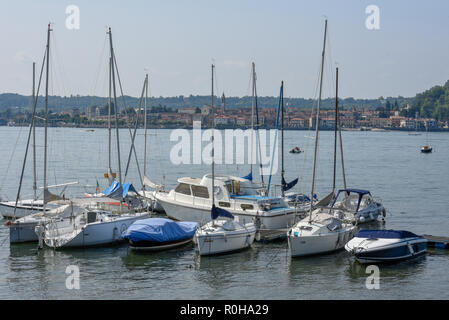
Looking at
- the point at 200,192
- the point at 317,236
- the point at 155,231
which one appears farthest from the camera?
the point at 200,192

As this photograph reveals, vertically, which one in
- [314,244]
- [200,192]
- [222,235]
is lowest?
[314,244]

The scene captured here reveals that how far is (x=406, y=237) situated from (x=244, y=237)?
22.1 feet

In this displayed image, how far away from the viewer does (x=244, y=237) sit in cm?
2600

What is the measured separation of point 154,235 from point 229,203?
5328 mm

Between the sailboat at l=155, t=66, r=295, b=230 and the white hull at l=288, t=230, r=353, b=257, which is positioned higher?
the sailboat at l=155, t=66, r=295, b=230

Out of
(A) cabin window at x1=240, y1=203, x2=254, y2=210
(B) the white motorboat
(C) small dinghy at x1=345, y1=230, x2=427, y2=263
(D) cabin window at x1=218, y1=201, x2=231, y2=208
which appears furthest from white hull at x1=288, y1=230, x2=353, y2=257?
(B) the white motorboat

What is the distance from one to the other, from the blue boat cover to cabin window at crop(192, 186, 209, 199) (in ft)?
13.5

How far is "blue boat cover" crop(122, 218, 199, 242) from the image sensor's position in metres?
25.5

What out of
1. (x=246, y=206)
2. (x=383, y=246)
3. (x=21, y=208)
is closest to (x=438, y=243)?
(x=383, y=246)

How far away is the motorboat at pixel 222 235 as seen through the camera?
24.9 metres

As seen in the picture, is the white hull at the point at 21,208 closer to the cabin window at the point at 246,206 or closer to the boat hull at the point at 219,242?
the cabin window at the point at 246,206

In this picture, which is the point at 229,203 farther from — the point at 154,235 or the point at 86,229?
the point at 86,229

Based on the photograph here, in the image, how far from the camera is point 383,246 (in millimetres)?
23844

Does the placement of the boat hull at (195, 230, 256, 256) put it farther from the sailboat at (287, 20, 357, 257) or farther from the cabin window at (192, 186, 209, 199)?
the cabin window at (192, 186, 209, 199)
